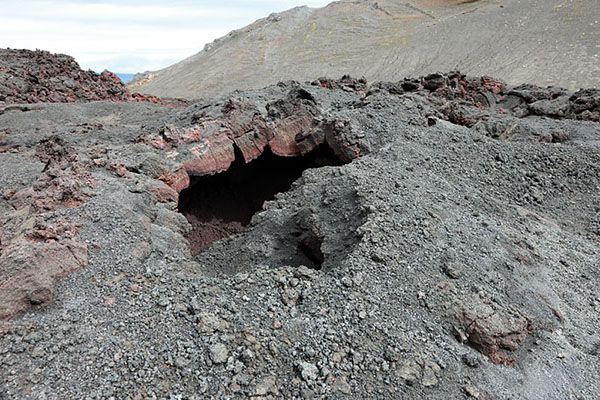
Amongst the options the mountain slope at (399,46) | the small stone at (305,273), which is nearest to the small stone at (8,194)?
the small stone at (305,273)

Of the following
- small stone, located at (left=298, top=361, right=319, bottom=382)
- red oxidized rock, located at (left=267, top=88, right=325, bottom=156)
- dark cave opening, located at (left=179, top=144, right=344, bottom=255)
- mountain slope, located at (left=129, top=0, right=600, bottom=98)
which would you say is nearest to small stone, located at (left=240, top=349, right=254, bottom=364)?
small stone, located at (left=298, top=361, right=319, bottom=382)

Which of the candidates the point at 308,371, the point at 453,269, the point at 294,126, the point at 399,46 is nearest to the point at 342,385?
the point at 308,371

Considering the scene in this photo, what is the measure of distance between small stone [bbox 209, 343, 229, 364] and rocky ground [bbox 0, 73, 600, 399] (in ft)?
0.07

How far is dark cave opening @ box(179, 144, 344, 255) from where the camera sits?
29.5ft

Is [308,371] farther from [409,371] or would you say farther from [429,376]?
[429,376]

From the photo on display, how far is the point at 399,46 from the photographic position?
104ft

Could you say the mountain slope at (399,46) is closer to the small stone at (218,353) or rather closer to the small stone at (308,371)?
the small stone at (308,371)

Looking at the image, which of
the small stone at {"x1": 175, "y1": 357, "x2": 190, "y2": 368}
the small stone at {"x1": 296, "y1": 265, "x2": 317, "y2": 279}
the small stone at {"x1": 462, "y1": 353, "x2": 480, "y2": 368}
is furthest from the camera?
the small stone at {"x1": 296, "y1": 265, "x2": 317, "y2": 279}

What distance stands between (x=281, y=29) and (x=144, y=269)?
38582mm

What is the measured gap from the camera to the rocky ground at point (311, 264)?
390 centimetres

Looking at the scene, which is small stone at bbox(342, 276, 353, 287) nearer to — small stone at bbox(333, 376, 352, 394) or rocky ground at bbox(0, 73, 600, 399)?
rocky ground at bbox(0, 73, 600, 399)

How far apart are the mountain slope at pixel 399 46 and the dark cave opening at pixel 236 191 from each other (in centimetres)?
1717

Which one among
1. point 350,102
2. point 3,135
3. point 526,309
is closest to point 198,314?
point 526,309

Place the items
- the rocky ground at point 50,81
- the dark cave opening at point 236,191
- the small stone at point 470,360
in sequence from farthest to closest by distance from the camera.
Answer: the rocky ground at point 50,81
the dark cave opening at point 236,191
the small stone at point 470,360
